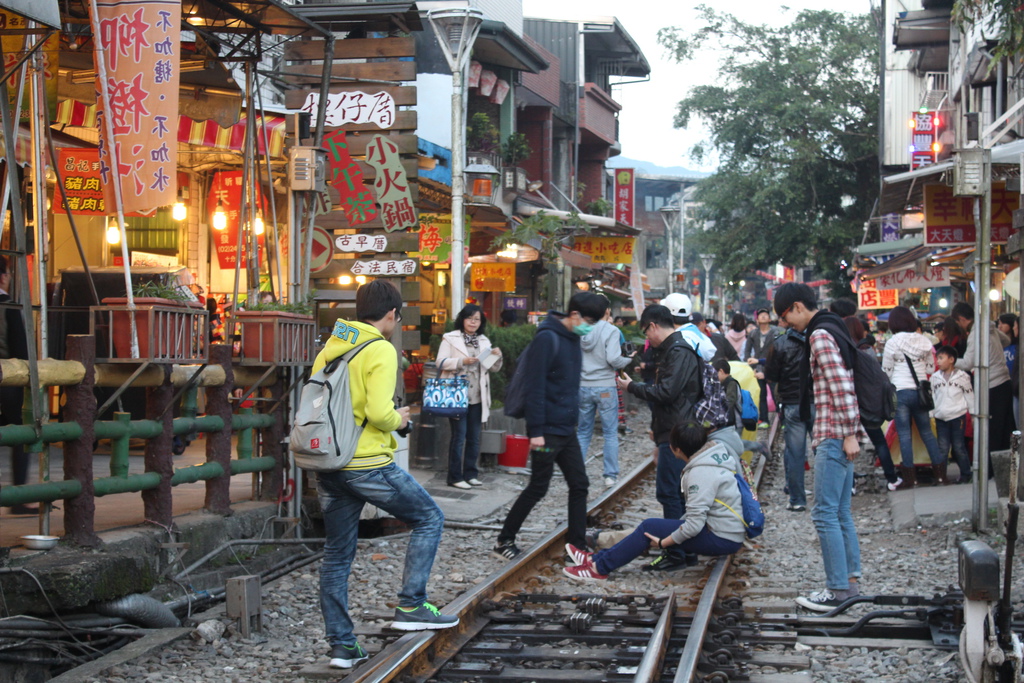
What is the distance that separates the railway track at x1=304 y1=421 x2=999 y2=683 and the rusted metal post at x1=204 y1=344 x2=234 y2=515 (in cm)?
185

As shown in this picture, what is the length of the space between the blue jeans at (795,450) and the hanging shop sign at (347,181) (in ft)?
15.5

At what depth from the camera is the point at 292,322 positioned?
26.9ft

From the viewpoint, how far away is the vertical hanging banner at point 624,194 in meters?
30.0

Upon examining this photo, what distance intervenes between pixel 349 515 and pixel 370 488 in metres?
0.22

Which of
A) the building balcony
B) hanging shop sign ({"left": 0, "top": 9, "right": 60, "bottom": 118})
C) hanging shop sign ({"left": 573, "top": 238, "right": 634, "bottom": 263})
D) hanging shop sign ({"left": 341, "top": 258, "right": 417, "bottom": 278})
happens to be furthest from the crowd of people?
the building balcony

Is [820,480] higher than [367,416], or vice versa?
[367,416]

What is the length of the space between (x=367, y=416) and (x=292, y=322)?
3.12 meters

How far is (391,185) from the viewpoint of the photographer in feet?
36.3

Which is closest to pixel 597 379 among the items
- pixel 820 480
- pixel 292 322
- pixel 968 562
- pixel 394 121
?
pixel 394 121

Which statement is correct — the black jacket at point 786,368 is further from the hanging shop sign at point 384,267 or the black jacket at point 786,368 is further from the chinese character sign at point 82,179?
the chinese character sign at point 82,179

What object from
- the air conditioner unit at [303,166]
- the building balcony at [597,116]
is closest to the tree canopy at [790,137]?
the building balcony at [597,116]

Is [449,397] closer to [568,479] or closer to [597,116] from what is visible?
[568,479]

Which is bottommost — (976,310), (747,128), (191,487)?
(191,487)

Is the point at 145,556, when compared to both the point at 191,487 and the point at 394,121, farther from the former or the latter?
the point at 394,121
